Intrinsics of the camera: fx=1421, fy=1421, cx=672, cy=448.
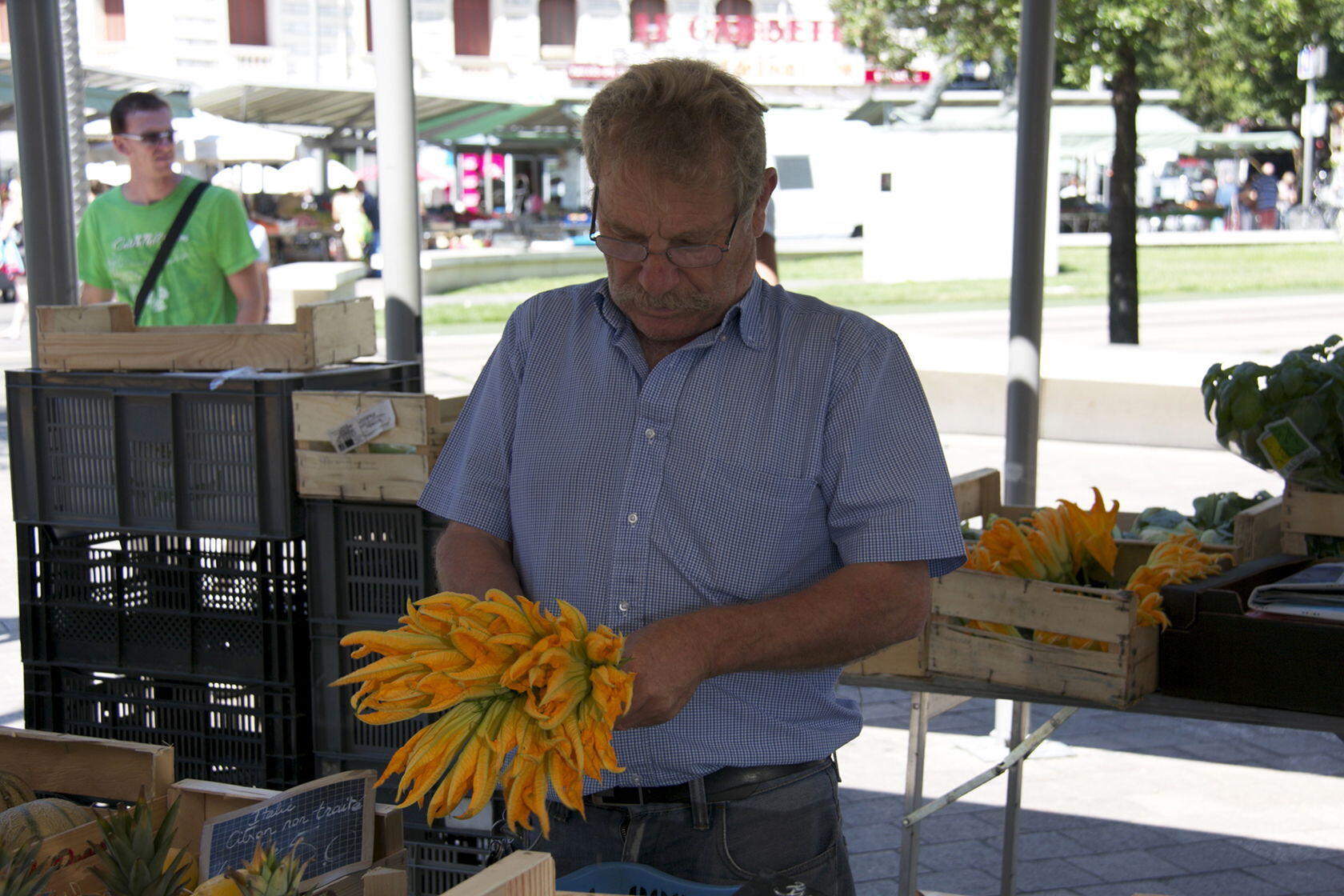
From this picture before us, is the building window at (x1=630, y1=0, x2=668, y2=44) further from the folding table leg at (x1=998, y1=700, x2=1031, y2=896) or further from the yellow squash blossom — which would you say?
the yellow squash blossom

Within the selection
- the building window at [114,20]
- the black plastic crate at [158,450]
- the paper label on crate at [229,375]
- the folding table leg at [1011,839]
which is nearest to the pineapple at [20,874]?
the black plastic crate at [158,450]

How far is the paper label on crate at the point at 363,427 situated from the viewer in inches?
122

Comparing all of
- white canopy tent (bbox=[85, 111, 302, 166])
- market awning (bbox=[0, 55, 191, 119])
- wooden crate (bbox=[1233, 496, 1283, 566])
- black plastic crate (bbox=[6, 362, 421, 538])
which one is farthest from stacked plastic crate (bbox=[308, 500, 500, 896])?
white canopy tent (bbox=[85, 111, 302, 166])

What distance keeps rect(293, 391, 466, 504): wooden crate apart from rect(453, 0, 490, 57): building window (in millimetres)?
41952

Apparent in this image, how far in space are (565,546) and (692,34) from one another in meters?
44.2

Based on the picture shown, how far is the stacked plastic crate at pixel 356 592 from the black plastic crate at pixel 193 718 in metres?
0.07

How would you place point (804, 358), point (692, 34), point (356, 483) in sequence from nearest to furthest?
point (804, 358), point (356, 483), point (692, 34)

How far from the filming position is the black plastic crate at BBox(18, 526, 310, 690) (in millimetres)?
3156

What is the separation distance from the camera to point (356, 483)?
3.12 meters

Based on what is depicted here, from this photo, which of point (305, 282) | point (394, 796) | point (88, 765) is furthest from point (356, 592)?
point (305, 282)

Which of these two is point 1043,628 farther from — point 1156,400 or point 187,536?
point 1156,400

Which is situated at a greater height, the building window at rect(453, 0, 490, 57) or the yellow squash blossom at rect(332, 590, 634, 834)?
the building window at rect(453, 0, 490, 57)

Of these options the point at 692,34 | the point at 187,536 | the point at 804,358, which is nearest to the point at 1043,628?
the point at 804,358

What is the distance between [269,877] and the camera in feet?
5.27
